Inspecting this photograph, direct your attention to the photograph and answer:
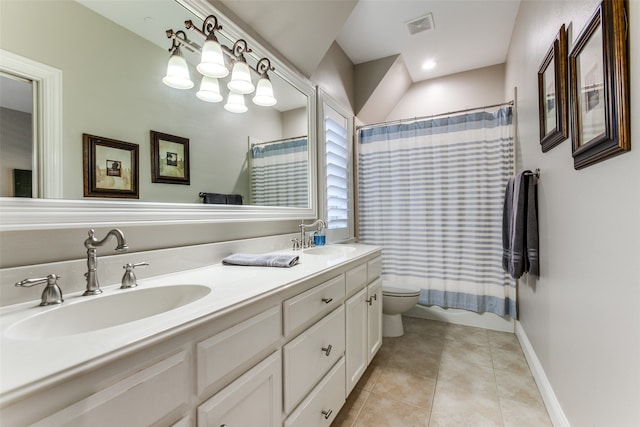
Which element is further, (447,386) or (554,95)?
(447,386)

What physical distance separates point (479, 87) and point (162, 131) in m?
3.21

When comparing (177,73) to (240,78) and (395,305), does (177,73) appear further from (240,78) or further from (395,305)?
(395,305)

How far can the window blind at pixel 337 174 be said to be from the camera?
2.40 m

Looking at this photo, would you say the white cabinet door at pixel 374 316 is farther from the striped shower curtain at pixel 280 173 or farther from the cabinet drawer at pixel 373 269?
the striped shower curtain at pixel 280 173

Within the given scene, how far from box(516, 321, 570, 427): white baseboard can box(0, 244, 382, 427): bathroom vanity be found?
1.01m

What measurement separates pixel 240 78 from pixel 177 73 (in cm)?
36

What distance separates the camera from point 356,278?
157 centimetres

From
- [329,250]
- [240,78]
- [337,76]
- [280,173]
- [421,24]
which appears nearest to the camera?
[240,78]

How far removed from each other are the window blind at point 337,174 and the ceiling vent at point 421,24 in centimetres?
96

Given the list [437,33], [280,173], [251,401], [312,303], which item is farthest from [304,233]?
[437,33]

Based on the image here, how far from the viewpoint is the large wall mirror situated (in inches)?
30.9

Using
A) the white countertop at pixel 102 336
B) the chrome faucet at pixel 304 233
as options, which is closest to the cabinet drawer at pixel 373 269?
the chrome faucet at pixel 304 233

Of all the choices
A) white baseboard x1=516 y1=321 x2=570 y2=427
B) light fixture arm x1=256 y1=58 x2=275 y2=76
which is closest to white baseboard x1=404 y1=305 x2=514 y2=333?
white baseboard x1=516 y1=321 x2=570 y2=427

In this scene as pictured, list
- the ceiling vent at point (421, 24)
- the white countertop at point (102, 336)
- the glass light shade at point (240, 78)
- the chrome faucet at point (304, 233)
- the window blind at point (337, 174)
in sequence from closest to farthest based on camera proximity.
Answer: the white countertop at point (102, 336), the glass light shade at point (240, 78), the chrome faucet at point (304, 233), the ceiling vent at point (421, 24), the window blind at point (337, 174)
